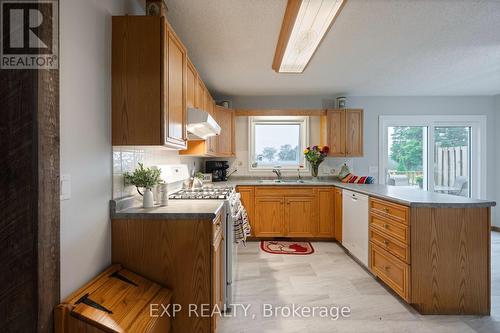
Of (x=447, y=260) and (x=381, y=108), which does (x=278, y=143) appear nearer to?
(x=381, y=108)

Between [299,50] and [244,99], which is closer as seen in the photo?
[299,50]

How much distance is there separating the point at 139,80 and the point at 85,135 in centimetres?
47

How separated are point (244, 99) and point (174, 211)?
322 centimetres

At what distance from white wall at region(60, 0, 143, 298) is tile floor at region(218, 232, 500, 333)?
1.12 m

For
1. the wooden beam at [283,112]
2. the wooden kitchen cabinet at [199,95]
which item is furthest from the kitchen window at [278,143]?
the wooden kitchen cabinet at [199,95]

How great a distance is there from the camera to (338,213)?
3.58 m

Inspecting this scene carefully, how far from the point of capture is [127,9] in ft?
5.66

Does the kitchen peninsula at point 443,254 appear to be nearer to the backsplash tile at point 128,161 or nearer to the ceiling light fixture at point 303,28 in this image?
the backsplash tile at point 128,161

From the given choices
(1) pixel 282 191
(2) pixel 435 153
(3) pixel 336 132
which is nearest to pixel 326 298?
(1) pixel 282 191

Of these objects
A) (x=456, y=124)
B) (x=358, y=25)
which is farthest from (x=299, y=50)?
(x=456, y=124)

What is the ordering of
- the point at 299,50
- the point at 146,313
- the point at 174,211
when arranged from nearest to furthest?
the point at 146,313, the point at 174,211, the point at 299,50

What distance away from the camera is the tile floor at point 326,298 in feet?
6.03

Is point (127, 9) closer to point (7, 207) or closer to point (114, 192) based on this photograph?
point (114, 192)

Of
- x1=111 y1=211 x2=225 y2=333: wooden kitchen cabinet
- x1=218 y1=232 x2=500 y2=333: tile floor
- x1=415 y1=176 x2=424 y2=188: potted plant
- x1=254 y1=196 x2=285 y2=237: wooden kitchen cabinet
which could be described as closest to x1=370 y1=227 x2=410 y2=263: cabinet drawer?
x1=218 y1=232 x2=500 y2=333: tile floor
